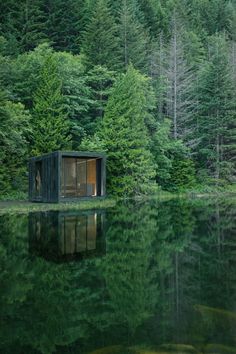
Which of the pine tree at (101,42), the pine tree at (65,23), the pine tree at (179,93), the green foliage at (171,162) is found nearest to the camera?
the green foliage at (171,162)

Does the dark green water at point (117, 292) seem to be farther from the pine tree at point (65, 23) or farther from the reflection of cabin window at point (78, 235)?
the pine tree at point (65, 23)

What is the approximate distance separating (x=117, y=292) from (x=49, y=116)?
67.7 feet

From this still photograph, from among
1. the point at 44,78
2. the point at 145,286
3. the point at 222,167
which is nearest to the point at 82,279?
the point at 145,286

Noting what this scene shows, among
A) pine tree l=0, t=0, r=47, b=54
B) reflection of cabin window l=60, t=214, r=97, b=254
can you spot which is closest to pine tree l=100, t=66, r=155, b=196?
reflection of cabin window l=60, t=214, r=97, b=254

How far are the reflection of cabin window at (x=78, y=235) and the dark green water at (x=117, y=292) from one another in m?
0.04

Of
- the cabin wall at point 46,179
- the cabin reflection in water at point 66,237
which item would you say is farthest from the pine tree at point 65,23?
the cabin reflection in water at point 66,237

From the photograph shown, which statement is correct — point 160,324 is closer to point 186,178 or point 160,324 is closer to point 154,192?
point 154,192

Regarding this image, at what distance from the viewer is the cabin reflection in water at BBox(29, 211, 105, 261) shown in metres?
8.03

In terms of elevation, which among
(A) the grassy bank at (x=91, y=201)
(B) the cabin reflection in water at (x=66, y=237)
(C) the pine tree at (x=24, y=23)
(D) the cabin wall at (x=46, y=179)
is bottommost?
(B) the cabin reflection in water at (x=66, y=237)

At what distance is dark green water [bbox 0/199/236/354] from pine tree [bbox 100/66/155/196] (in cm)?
1477

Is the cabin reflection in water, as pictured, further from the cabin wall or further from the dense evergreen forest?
the dense evergreen forest

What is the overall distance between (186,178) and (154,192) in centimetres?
470

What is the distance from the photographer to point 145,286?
5.74m

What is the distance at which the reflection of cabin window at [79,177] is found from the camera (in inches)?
885
